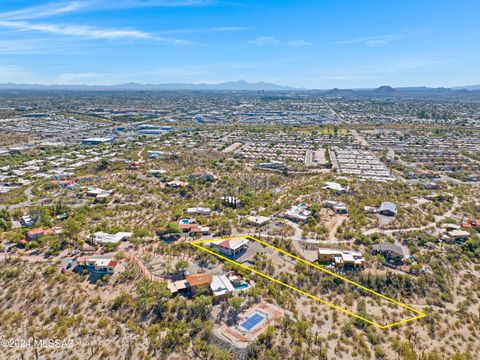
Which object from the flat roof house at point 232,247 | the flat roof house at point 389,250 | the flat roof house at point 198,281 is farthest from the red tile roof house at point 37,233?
the flat roof house at point 389,250

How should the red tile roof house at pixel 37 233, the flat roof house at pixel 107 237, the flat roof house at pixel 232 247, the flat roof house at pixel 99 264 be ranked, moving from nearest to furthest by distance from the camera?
the flat roof house at pixel 99 264 → the flat roof house at pixel 232 247 → the flat roof house at pixel 107 237 → the red tile roof house at pixel 37 233

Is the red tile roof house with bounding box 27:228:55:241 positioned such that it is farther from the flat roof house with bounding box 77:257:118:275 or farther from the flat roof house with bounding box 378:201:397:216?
the flat roof house with bounding box 378:201:397:216


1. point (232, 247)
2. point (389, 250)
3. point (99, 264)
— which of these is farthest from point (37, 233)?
point (389, 250)

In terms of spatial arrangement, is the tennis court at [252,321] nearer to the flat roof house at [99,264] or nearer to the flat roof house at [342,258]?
the flat roof house at [342,258]

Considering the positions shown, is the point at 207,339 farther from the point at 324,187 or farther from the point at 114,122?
the point at 114,122

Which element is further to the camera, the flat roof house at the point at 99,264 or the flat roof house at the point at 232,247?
the flat roof house at the point at 232,247

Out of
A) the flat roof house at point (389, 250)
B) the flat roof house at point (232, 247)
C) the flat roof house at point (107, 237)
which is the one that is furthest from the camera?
the flat roof house at point (107, 237)

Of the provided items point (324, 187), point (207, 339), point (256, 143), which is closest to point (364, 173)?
point (324, 187)
